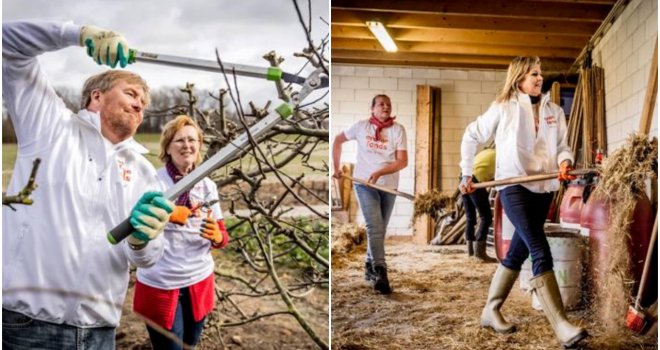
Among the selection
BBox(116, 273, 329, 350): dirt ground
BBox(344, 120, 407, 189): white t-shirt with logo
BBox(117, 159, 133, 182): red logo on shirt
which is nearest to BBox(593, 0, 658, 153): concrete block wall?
BBox(344, 120, 407, 189): white t-shirt with logo

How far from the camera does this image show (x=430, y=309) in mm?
2443

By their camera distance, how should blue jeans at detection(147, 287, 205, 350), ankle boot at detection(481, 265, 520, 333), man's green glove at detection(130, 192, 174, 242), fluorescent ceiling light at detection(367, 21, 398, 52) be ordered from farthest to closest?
fluorescent ceiling light at detection(367, 21, 398, 52) < ankle boot at detection(481, 265, 520, 333) < blue jeans at detection(147, 287, 205, 350) < man's green glove at detection(130, 192, 174, 242)

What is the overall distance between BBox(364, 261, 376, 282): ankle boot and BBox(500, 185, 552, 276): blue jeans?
487 millimetres

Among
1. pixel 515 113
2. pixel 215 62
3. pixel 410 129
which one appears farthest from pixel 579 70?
pixel 215 62

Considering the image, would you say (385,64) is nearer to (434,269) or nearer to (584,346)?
(434,269)

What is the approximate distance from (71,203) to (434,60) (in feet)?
4.68

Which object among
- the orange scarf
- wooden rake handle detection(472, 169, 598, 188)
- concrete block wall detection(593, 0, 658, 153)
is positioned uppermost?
concrete block wall detection(593, 0, 658, 153)

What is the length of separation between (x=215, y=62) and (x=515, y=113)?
1.11m

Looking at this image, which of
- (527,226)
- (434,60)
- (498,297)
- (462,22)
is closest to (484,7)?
(462,22)

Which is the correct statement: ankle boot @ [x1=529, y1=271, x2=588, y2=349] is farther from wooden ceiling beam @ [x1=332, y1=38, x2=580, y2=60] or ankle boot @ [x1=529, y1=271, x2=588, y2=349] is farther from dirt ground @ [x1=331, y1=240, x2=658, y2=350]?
wooden ceiling beam @ [x1=332, y1=38, x2=580, y2=60]

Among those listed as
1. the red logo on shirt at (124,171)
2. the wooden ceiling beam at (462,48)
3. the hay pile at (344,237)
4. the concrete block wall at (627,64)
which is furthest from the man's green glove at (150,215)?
the concrete block wall at (627,64)

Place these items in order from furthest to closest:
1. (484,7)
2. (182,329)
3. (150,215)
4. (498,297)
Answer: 1. (484,7)
2. (498,297)
3. (182,329)
4. (150,215)

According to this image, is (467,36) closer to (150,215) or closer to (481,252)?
(481,252)

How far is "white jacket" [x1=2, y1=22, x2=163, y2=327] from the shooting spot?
7.23 ft
